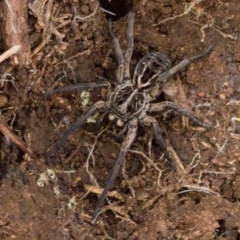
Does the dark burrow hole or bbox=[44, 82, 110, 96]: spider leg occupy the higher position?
the dark burrow hole

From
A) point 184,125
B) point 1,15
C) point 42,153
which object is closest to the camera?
point 1,15

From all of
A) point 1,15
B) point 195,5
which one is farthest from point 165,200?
point 1,15

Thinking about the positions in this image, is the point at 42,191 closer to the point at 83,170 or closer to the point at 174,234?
the point at 83,170

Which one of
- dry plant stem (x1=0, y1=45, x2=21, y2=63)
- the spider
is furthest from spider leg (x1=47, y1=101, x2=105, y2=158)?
dry plant stem (x1=0, y1=45, x2=21, y2=63)

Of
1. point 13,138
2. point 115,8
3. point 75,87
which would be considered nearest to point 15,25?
point 75,87

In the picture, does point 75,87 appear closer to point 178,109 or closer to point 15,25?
point 15,25

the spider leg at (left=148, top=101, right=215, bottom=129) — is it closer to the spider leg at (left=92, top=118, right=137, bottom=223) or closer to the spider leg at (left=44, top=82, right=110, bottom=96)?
Answer: the spider leg at (left=92, top=118, right=137, bottom=223)
